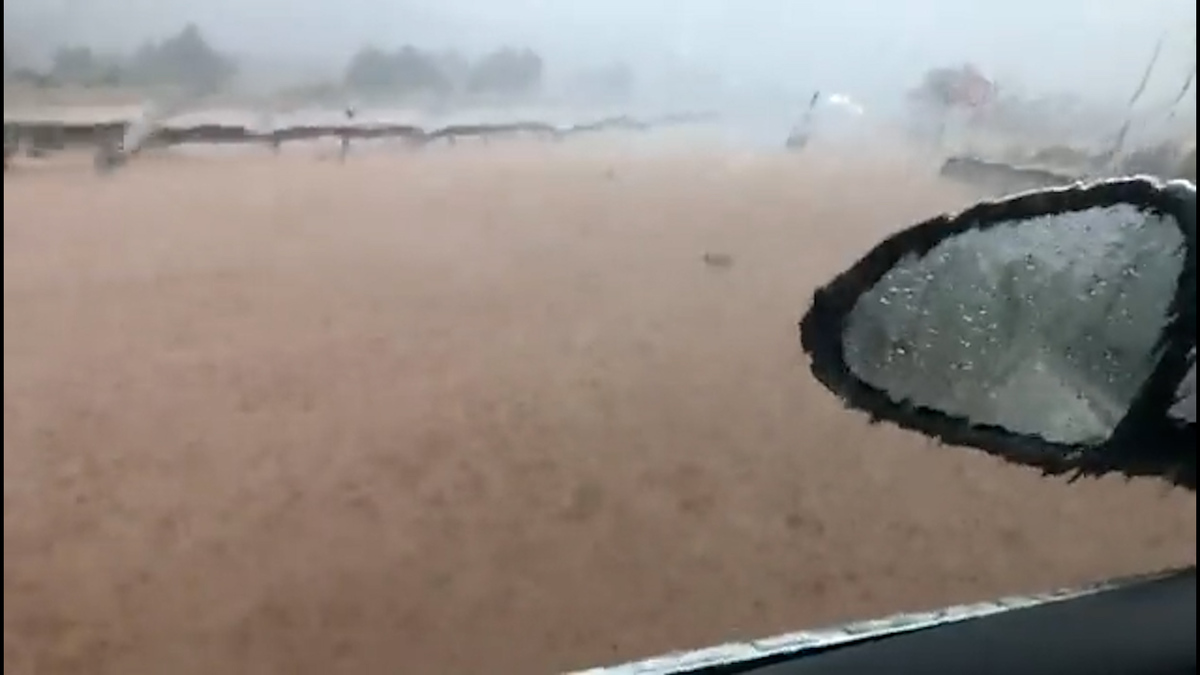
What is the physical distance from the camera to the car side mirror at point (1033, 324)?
0.43 metres

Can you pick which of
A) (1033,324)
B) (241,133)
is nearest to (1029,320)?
(1033,324)

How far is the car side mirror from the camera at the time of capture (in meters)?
0.43

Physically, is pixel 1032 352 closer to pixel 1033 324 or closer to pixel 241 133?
pixel 1033 324

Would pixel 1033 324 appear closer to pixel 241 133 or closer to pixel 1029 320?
pixel 1029 320

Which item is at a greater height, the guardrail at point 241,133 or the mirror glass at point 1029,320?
the guardrail at point 241,133

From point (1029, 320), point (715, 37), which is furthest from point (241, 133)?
point (1029, 320)

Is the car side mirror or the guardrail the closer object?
the guardrail

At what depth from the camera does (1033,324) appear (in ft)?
1.44

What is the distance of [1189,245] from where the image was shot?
1.40 ft

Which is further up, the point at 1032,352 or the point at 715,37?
the point at 715,37

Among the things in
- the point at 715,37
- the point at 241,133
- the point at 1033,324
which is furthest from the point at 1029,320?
the point at 241,133

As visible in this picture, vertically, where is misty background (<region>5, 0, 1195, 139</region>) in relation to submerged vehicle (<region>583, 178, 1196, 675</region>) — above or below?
above

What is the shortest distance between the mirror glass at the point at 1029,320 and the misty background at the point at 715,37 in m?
0.05

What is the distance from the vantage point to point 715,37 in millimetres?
400
